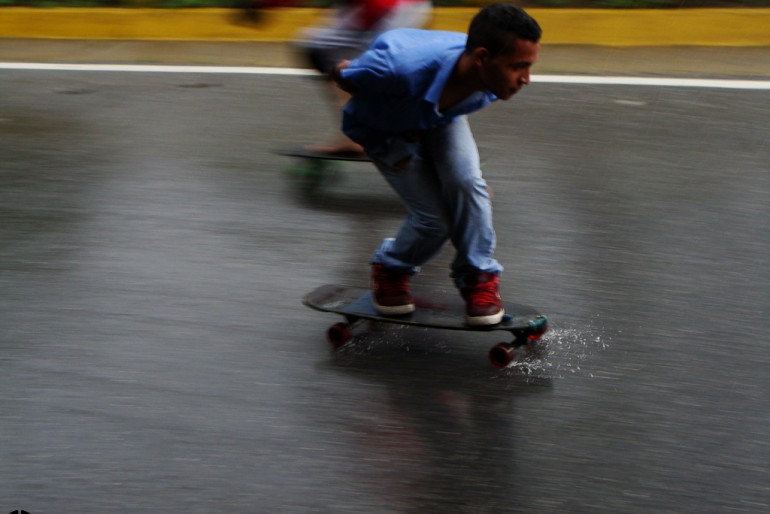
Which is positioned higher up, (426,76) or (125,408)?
(426,76)

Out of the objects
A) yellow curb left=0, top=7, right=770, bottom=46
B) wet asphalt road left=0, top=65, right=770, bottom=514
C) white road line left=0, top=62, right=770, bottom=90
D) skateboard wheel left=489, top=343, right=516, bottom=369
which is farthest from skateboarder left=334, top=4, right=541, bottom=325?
yellow curb left=0, top=7, right=770, bottom=46

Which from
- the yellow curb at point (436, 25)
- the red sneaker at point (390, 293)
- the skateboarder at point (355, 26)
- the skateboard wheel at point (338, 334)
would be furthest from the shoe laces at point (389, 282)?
the yellow curb at point (436, 25)

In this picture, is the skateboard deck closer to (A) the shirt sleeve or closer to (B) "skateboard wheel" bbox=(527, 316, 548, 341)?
(B) "skateboard wheel" bbox=(527, 316, 548, 341)

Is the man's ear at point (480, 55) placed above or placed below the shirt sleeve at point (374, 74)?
above

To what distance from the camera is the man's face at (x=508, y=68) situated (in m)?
3.99

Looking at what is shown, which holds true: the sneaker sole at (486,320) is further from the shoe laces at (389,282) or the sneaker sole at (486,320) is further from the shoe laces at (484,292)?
the shoe laces at (389,282)

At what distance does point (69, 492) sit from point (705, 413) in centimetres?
220

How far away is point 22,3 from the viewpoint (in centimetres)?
1110

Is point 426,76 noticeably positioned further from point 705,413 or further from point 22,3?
point 22,3

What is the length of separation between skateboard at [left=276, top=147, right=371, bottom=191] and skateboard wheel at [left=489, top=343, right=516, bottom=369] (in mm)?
2348

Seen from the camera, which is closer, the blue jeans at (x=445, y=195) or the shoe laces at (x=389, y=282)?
the blue jeans at (x=445, y=195)

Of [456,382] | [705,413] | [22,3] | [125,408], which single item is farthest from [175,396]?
[22,3]

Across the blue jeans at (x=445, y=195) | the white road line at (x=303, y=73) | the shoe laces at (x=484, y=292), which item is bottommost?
the white road line at (x=303, y=73)

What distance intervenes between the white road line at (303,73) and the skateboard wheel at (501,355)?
14.4ft
